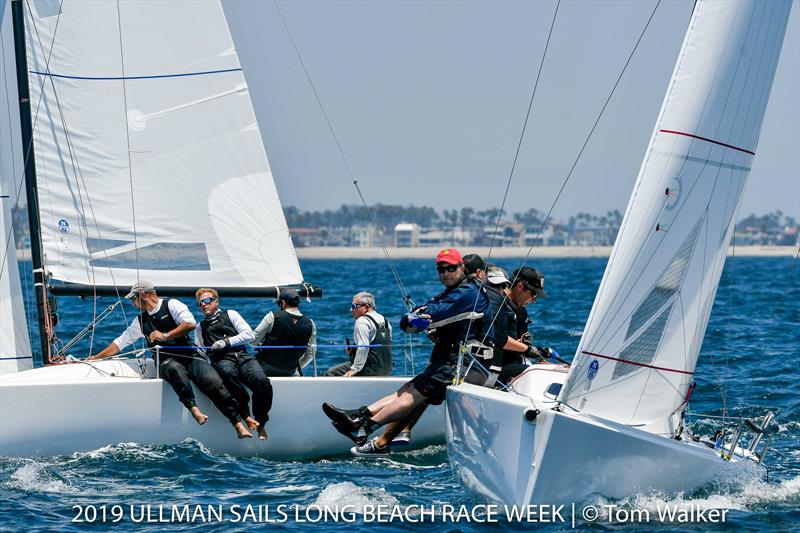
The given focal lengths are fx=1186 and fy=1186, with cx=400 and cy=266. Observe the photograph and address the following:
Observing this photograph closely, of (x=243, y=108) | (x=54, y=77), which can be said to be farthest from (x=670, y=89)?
(x=54, y=77)

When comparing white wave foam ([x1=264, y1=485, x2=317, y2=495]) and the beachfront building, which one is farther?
the beachfront building

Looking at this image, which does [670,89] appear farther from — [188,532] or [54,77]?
[54,77]

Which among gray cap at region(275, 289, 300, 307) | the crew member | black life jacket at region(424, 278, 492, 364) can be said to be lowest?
the crew member

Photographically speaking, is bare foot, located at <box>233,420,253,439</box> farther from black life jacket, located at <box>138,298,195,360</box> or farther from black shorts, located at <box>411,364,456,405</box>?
black shorts, located at <box>411,364,456,405</box>

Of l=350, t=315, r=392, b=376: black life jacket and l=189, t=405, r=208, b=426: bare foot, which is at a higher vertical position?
l=350, t=315, r=392, b=376: black life jacket

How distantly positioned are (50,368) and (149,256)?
1457mm

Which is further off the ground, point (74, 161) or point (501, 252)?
point (74, 161)

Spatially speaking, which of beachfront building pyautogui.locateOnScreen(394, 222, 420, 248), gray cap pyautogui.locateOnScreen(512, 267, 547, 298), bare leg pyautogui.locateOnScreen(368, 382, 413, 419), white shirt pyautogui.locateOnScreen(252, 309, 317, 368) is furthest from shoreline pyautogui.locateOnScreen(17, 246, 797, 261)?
bare leg pyautogui.locateOnScreen(368, 382, 413, 419)

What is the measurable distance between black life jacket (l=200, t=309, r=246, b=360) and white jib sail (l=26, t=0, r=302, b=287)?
45.5 inches

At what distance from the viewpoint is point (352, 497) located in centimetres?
741

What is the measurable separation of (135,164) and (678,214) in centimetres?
522

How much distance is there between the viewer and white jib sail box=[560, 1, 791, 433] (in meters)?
6.58

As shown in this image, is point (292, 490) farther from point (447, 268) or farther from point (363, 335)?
point (363, 335)

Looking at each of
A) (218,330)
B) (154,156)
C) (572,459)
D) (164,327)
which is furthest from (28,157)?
(572,459)
